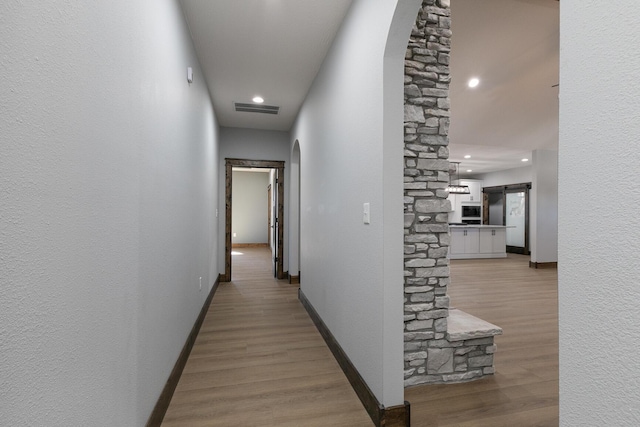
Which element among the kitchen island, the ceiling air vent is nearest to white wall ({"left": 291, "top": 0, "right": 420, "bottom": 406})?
the ceiling air vent

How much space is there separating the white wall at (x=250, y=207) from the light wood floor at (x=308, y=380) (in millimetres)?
6716

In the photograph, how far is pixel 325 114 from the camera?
120 inches

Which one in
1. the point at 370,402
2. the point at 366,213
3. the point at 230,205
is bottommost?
the point at 370,402

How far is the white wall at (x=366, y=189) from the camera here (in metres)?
1.67

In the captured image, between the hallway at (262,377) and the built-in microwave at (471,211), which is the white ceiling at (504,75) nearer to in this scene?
the built-in microwave at (471,211)

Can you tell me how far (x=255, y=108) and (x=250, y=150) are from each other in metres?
1.11

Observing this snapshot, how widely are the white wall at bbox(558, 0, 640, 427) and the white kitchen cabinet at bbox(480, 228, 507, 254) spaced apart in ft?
28.5

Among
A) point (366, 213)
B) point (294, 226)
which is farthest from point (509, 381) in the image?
point (294, 226)

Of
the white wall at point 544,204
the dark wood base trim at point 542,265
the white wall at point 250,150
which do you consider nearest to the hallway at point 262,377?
the white wall at point 250,150

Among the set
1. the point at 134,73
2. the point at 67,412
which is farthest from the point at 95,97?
the point at 67,412

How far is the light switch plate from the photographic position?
1861 mm

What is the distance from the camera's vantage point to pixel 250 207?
35.2 feet

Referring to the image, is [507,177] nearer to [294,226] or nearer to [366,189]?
[294,226]

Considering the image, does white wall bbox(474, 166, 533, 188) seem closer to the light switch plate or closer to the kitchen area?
the kitchen area
